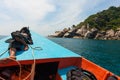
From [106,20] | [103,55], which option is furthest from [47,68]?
[106,20]

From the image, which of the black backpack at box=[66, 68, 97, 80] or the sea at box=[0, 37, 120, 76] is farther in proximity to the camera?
the sea at box=[0, 37, 120, 76]

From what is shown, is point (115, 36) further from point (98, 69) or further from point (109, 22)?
point (98, 69)

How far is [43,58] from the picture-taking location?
15.4 feet

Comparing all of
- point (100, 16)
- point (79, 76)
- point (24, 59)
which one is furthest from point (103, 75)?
point (100, 16)

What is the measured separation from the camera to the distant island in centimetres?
11644

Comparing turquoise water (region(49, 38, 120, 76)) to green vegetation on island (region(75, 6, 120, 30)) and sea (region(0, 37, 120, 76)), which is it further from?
green vegetation on island (region(75, 6, 120, 30))

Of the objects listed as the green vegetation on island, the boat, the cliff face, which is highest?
the green vegetation on island

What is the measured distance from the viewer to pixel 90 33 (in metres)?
120

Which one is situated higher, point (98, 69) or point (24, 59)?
point (24, 59)

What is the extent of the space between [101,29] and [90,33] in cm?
1203

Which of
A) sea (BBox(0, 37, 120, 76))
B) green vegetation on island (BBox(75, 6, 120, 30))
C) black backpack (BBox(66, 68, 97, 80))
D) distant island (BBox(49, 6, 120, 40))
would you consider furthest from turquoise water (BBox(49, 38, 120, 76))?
green vegetation on island (BBox(75, 6, 120, 30))

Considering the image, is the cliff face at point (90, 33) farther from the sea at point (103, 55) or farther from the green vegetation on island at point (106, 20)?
the sea at point (103, 55)

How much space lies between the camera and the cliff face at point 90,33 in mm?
112888

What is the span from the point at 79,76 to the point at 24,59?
5.14 ft
